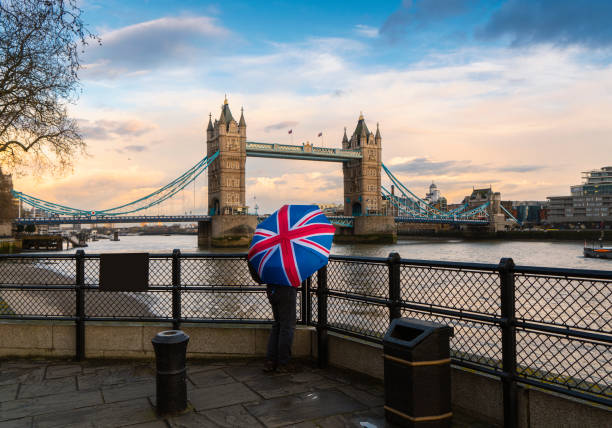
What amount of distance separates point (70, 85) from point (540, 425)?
9026mm

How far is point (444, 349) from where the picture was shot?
341cm

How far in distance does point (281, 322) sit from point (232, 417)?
111 centimetres

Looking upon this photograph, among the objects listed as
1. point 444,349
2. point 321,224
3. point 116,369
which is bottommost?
point 116,369

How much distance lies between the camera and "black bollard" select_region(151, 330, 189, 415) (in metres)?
3.70

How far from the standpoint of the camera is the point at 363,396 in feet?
13.6

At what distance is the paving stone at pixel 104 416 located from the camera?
3.61 m

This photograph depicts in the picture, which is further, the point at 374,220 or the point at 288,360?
the point at 374,220

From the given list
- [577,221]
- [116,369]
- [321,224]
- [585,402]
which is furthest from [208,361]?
[577,221]

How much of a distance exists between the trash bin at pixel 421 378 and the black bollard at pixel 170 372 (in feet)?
5.22

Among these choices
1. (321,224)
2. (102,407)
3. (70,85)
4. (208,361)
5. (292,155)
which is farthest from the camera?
(292,155)

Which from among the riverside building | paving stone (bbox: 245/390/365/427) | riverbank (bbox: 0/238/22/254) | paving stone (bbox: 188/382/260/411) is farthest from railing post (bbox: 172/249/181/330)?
the riverside building

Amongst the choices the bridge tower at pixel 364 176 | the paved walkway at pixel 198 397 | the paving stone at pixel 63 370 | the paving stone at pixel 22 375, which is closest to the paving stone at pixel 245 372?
the paved walkway at pixel 198 397

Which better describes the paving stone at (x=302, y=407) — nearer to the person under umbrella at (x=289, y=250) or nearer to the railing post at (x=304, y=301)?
the person under umbrella at (x=289, y=250)

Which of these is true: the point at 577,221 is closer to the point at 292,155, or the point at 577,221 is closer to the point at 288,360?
the point at 292,155
